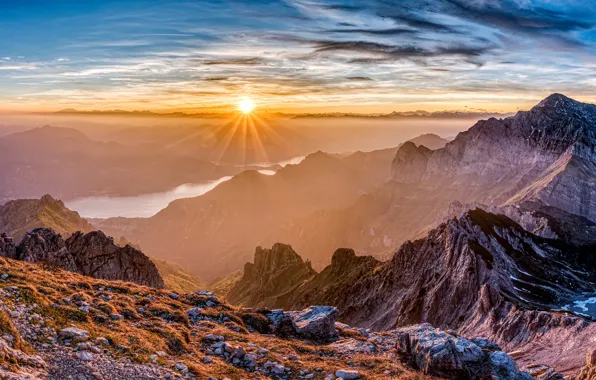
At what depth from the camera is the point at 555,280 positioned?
126 metres

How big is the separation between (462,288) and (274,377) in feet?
317

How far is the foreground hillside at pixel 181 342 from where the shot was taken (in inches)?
1032

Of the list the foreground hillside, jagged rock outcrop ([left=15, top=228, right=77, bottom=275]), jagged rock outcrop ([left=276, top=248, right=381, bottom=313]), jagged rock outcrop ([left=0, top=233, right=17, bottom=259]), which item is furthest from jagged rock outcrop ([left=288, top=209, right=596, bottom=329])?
jagged rock outcrop ([left=0, top=233, right=17, bottom=259])

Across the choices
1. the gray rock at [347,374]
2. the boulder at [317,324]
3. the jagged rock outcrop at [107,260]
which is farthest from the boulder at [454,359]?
the jagged rock outcrop at [107,260]

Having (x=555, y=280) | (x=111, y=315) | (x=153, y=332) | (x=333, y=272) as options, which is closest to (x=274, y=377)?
(x=153, y=332)

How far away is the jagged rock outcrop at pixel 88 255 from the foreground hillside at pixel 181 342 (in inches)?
2195

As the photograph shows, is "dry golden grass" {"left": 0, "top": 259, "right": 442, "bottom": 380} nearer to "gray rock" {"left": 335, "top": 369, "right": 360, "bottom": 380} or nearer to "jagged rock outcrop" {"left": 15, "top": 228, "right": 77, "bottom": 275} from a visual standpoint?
"gray rock" {"left": 335, "top": 369, "right": 360, "bottom": 380}

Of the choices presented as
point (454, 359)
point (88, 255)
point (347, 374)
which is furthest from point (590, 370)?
point (88, 255)

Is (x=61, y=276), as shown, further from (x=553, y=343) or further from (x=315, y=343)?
(x=553, y=343)

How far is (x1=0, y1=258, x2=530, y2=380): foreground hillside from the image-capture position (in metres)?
26.2

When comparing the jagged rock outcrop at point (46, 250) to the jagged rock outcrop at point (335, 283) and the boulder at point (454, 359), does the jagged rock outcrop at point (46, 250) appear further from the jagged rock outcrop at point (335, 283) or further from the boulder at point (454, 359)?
the jagged rock outcrop at point (335, 283)

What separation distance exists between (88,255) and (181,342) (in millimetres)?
93059

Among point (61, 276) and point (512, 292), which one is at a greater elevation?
point (61, 276)

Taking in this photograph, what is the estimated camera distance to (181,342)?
33812mm
